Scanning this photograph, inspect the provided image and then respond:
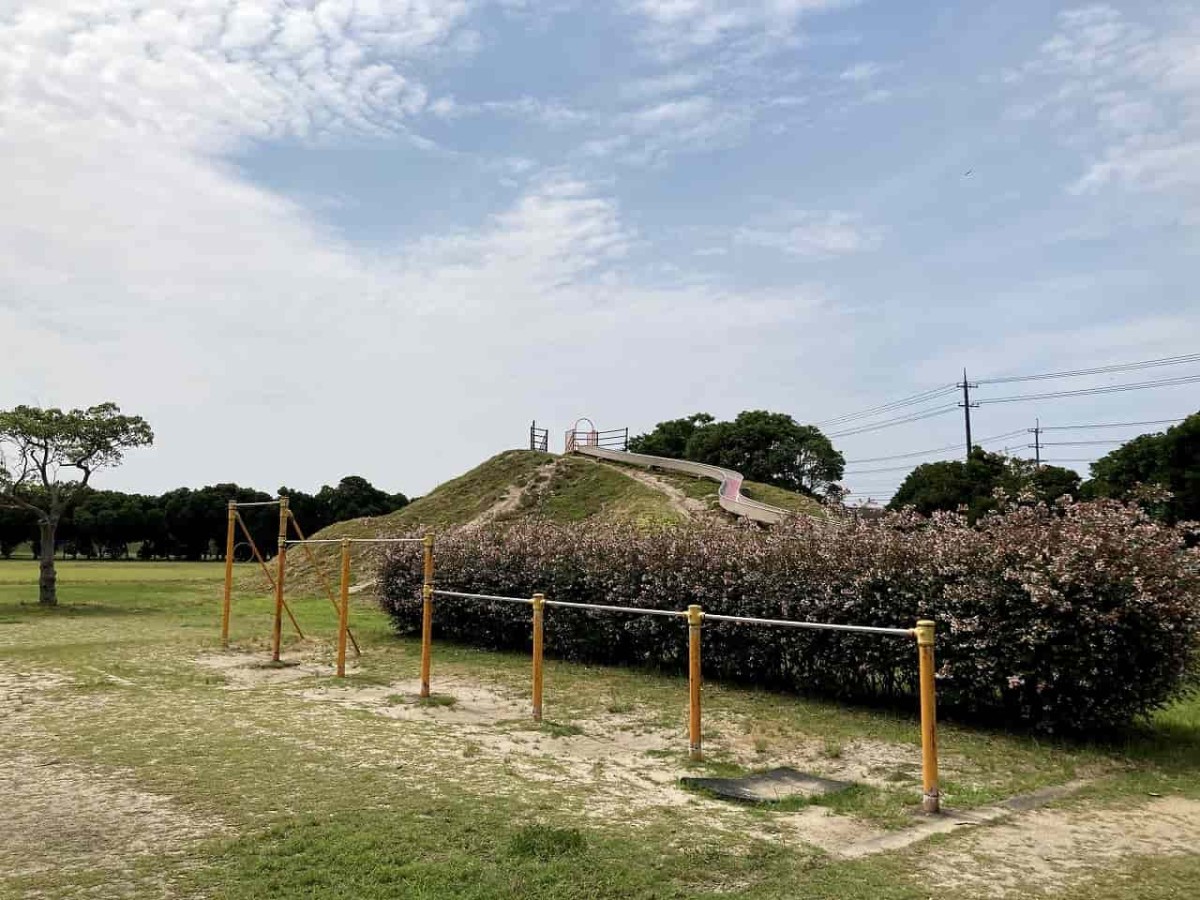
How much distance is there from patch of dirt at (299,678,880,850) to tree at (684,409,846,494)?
52.8 m

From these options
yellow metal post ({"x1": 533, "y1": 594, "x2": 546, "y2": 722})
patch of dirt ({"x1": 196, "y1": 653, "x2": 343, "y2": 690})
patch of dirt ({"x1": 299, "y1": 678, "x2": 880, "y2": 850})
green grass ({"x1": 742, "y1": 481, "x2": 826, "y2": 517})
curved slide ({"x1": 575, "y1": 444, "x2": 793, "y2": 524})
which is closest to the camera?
patch of dirt ({"x1": 299, "y1": 678, "x2": 880, "y2": 850})

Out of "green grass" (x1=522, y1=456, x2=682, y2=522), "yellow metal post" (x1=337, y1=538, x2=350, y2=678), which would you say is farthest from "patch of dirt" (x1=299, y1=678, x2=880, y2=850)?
"green grass" (x1=522, y1=456, x2=682, y2=522)

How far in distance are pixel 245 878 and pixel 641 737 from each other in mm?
4434

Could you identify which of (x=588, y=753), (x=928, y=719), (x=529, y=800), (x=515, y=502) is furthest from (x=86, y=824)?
(x=515, y=502)

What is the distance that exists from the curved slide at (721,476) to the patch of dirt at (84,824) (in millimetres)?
20572

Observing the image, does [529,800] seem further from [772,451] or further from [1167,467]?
[772,451]

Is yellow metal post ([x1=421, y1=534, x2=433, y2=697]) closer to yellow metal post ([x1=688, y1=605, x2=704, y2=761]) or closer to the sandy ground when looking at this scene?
yellow metal post ([x1=688, y1=605, x2=704, y2=761])

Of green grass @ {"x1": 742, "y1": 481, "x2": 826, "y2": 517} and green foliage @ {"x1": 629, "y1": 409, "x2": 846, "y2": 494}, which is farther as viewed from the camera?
→ green foliage @ {"x1": 629, "y1": 409, "x2": 846, "y2": 494}

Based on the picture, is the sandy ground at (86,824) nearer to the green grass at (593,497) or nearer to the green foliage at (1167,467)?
the green grass at (593,497)

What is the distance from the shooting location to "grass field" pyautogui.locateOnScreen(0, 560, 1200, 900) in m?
4.46

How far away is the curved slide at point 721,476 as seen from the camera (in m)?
29.0

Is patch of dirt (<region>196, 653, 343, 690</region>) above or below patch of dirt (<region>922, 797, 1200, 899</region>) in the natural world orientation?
below

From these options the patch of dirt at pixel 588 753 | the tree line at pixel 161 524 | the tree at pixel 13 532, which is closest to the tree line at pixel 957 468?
the patch of dirt at pixel 588 753

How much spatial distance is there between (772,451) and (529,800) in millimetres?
58388
